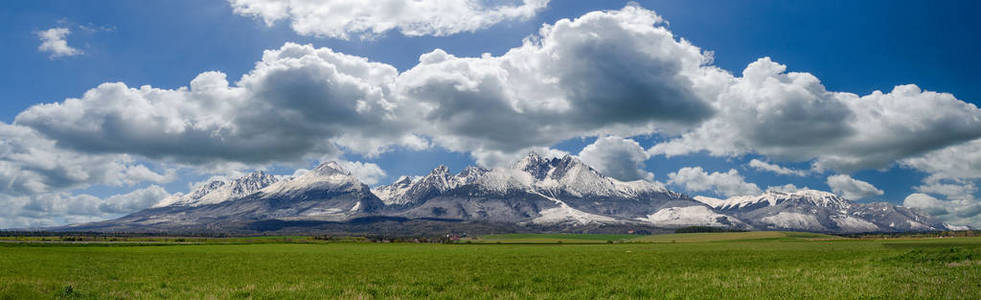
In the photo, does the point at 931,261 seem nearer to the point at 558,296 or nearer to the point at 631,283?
the point at 631,283

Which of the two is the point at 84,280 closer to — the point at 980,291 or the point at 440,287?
the point at 440,287

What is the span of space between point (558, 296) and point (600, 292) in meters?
2.09

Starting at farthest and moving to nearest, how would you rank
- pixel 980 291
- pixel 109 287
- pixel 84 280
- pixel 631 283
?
pixel 84 280, pixel 109 287, pixel 631 283, pixel 980 291

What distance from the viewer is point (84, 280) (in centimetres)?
3381

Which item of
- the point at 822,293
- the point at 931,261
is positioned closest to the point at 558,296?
the point at 822,293

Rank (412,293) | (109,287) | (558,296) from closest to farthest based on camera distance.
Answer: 1. (558,296)
2. (412,293)
3. (109,287)

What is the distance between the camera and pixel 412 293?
2408cm

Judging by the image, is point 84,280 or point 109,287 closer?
point 109,287

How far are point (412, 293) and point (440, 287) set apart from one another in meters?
2.56

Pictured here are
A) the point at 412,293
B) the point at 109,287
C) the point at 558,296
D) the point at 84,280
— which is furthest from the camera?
the point at 84,280

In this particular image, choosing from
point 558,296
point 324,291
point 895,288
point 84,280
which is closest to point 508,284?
point 558,296

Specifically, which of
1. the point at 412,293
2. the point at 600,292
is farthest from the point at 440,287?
the point at 600,292

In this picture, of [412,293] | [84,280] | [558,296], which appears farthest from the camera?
[84,280]

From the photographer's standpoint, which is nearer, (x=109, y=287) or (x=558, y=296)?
(x=558, y=296)
